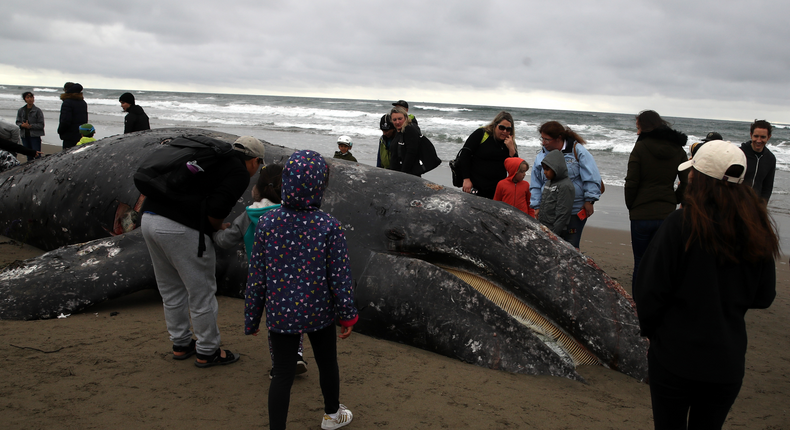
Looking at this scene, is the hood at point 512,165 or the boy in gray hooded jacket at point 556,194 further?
the hood at point 512,165

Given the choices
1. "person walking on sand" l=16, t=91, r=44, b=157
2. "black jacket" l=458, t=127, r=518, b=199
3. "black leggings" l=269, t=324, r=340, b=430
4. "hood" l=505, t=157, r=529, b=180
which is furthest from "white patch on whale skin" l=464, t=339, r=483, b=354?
"person walking on sand" l=16, t=91, r=44, b=157

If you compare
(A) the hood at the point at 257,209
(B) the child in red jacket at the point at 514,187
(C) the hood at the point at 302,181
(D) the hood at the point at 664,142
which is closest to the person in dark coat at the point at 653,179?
(D) the hood at the point at 664,142

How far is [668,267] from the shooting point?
2566 millimetres

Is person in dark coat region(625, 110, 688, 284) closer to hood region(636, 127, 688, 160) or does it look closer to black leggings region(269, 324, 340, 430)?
hood region(636, 127, 688, 160)

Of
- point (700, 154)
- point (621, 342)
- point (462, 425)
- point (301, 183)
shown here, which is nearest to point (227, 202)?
point (301, 183)

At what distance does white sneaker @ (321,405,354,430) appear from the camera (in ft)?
10.8

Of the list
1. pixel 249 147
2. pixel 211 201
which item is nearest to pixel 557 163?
pixel 249 147

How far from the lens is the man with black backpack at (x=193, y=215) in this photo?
3684 millimetres

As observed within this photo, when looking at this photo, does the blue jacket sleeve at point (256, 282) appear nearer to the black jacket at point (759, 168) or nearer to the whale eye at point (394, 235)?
the whale eye at point (394, 235)

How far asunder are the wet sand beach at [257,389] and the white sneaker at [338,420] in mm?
80

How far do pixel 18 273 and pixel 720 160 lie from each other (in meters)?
5.71

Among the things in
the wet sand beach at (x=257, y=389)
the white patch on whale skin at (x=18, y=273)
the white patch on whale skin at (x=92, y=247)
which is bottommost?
the wet sand beach at (x=257, y=389)

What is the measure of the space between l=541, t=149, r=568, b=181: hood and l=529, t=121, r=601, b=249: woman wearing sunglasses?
207 mm

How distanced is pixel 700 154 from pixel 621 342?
2.35m
